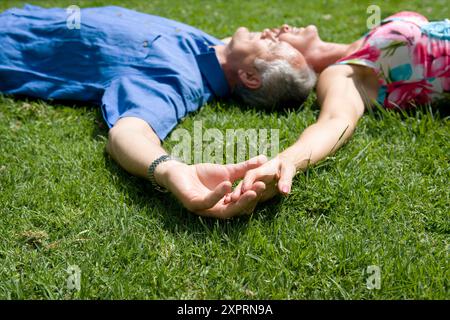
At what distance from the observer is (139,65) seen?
3848 millimetres

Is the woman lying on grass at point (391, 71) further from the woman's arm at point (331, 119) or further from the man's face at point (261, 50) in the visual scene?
the man's face at point (261, 50)

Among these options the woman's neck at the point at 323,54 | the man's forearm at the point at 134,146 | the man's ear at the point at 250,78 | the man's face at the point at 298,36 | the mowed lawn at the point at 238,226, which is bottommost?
the mowed lawn at the point at 238,226

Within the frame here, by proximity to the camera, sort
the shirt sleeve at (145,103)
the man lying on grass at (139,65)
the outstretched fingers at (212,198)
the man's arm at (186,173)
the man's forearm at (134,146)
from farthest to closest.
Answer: the man lying on grass at (139,65)
the shirt sleeve at (145,103)
the man's forearm at (134,146)
the man's arm at (186,173)
the outstretched fingers at (212,198)

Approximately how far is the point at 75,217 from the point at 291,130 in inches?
61.6

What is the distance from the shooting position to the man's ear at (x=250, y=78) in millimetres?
3941

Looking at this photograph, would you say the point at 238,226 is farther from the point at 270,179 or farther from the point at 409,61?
the point at 409,61

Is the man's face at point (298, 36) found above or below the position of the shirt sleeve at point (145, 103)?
above

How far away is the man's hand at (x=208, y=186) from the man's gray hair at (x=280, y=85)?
1.25m

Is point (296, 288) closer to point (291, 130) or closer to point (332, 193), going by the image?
point (332, 193)

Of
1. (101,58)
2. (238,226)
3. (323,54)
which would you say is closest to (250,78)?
(323,54)

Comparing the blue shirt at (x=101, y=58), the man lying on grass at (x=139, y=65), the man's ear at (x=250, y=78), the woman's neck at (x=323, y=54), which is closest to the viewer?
the man lying on grass at (x=139, y=65)

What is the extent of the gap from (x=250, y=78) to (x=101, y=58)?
1085mm

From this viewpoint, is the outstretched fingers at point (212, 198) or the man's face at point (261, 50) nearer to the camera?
the outstretched fingers at point (212, 198)

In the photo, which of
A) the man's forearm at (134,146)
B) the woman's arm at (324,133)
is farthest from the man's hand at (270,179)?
the man's forearm at (134,146)
